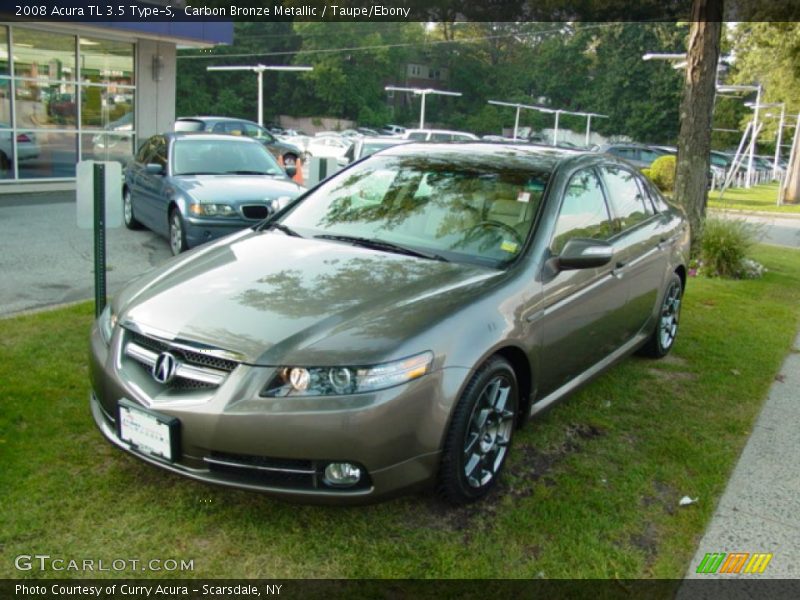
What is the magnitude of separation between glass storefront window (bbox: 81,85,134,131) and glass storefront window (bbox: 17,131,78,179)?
0.54 meters

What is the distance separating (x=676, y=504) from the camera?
3.70m

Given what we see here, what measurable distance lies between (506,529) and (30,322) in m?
4.19

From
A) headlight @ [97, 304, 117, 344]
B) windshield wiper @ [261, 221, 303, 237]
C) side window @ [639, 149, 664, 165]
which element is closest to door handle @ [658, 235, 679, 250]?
windshield wiper @ [261, 221, 303, 237]

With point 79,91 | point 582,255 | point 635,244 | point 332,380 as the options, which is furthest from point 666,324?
point 79,91

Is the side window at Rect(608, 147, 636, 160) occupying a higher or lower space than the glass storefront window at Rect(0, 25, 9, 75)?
lower

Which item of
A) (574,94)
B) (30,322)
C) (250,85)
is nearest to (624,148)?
(30,322)

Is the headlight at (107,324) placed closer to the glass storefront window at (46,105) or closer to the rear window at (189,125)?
the glass storefront window at (46,105)

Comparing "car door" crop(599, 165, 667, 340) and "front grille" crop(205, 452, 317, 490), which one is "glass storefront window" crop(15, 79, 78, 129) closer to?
"car door" crop(599, 165, 667, 340)

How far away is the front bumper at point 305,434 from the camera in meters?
2.92

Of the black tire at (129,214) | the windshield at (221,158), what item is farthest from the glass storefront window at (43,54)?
the windshield at (221,158)

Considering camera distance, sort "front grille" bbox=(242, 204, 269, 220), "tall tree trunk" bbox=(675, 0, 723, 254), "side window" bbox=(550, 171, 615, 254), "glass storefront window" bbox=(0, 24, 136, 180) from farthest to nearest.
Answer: "glass storefront window" bbox=(0, 24, 136, 180)
"tall tree trunk" bbox=(675, 0, 723, 254)
"front grille" bbox=(242, 204, 269, 220)
"side window" bbox=(550, 171, 615, 254)

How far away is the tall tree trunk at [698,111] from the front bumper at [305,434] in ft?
25.9

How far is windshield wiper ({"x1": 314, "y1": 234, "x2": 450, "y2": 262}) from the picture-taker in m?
3.98

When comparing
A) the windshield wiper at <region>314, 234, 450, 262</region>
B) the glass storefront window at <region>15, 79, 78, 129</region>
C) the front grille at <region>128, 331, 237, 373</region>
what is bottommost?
the front grille at <region>128, 331, 237, 373</region>
